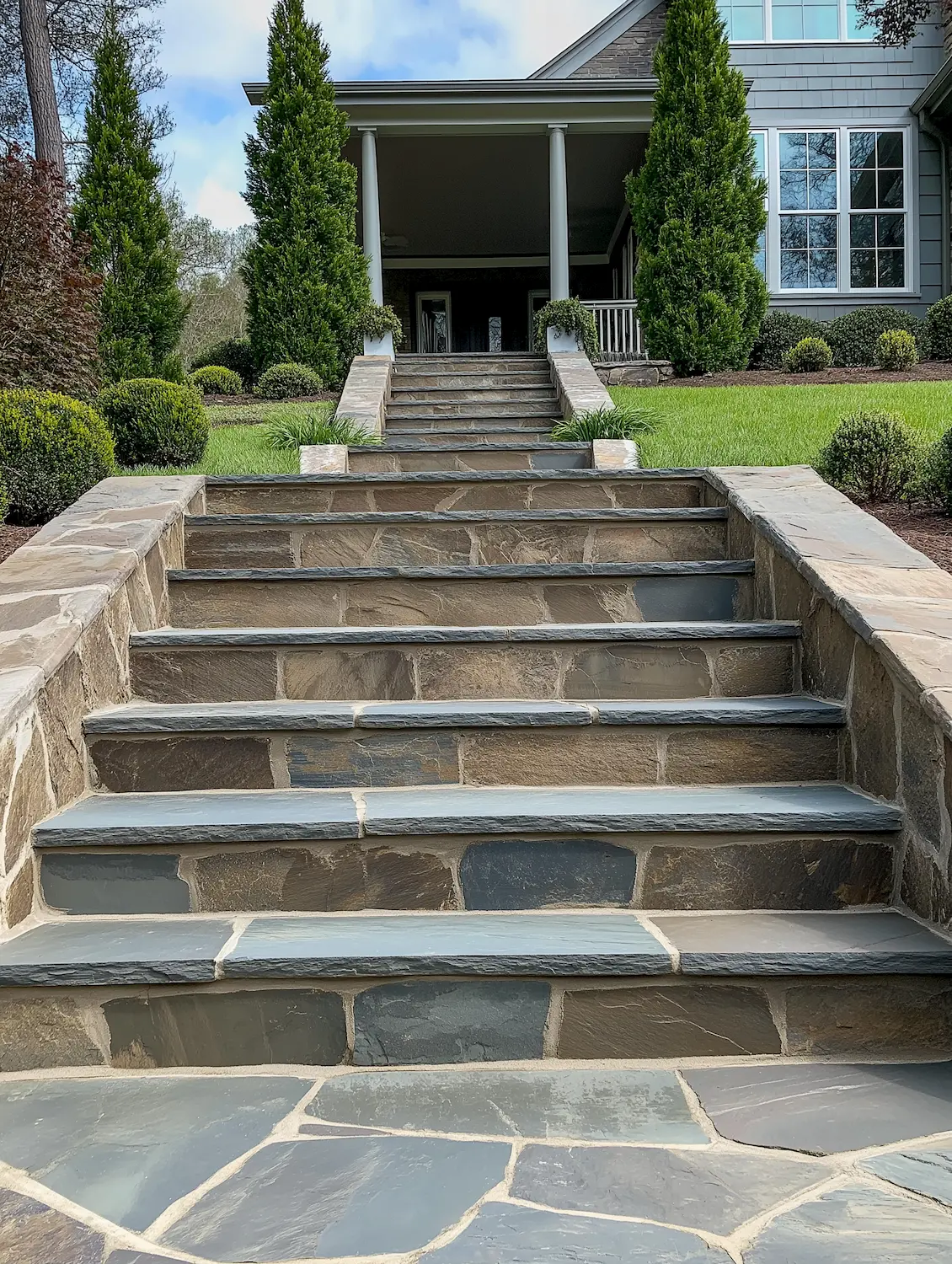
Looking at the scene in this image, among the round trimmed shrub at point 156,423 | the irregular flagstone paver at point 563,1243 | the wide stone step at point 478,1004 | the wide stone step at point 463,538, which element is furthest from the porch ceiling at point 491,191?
the irregular flagstone paver at point 563,1243

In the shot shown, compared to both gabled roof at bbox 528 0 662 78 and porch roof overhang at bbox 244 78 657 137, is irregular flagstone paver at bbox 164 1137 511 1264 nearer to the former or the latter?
porch roof overhang at bbox 244 78 657 137

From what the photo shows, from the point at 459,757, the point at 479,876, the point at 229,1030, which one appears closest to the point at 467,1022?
the point at 479,876

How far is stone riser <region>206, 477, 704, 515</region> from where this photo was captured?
418 cm

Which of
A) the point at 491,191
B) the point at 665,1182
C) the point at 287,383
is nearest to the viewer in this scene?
the point at 665,1182

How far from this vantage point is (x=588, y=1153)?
1667 millimetres

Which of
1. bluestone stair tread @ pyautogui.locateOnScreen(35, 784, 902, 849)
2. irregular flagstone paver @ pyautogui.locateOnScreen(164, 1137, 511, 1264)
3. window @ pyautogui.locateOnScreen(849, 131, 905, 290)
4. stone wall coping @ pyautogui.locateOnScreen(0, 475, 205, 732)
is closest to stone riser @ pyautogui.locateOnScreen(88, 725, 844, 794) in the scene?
bluestone stair tread @ pyautogui.locateOnScreen(35, 784, 902, 849)

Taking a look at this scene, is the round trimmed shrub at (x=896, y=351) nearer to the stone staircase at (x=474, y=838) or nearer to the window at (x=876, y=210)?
the window at (x=876, y=210)

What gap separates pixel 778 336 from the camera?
11438mm

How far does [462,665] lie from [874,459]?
8.68 ft

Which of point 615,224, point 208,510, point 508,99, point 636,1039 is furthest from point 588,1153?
point 615,224

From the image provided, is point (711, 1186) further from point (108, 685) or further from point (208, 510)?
point (208, 510)

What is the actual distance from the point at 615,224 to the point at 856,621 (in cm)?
1539

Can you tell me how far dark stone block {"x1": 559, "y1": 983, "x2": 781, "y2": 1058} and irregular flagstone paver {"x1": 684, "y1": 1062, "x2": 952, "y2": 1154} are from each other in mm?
60

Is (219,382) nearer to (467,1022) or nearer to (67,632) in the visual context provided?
(67,632)
